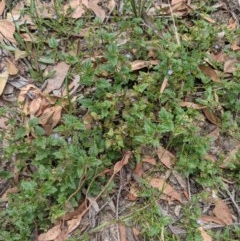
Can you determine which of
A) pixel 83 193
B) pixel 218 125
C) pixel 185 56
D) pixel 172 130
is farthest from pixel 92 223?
pixel 185 56

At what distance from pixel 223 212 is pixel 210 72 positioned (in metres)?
0.93

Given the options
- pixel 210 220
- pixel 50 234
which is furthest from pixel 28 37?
pixel 210 220

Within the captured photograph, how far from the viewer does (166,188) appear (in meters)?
2.62

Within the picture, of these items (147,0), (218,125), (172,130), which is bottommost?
(218,125)

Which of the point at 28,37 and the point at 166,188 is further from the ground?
the point at 28,37

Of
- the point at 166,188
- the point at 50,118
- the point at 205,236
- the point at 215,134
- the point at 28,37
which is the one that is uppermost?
the point at 28,37

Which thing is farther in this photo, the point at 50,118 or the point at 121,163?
the point at 50,118

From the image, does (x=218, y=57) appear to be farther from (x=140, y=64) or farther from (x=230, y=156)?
(x=230, y=156)

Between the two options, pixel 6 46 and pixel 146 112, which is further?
pixel 6 46

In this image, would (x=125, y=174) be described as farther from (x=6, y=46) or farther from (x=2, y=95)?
(x=6, y=46)

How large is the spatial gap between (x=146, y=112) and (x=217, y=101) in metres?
0.48

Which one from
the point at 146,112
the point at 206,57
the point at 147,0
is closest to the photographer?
the point at 146,112

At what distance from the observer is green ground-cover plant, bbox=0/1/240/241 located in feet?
7.97

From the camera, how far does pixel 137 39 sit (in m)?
2.98
